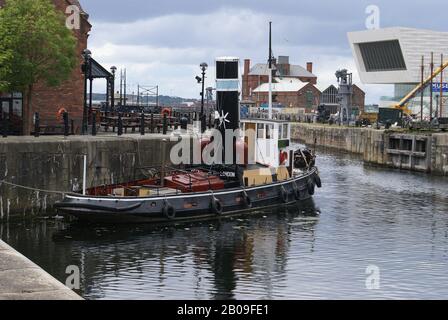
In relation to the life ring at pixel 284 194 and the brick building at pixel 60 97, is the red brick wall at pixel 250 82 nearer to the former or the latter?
the brick building at pixel 60 97

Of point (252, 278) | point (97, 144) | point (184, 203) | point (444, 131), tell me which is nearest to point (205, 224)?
point (184, 203)

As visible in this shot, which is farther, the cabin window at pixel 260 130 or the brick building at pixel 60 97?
the brick building at pixel 60 97

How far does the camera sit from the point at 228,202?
97.1 ft

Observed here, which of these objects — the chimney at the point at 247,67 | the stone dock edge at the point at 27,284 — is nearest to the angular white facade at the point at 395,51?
the chimney at the point at 247,67

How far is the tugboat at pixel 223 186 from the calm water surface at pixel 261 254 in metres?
0.68

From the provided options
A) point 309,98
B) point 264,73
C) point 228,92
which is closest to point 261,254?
point 228,92

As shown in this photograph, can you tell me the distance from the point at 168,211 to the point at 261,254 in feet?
17.1

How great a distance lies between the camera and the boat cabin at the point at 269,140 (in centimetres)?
3422

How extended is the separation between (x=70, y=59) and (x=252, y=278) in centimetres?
1817

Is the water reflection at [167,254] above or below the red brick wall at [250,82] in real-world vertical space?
below

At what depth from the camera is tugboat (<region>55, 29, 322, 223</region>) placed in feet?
86.2

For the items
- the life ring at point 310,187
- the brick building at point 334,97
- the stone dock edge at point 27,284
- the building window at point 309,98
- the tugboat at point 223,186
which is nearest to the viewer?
the stone dock edge at point 27,284

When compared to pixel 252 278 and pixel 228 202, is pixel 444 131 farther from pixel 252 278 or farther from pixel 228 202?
pixel 252 278

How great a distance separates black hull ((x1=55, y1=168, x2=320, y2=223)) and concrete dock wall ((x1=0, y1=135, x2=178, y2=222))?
2.19 m
